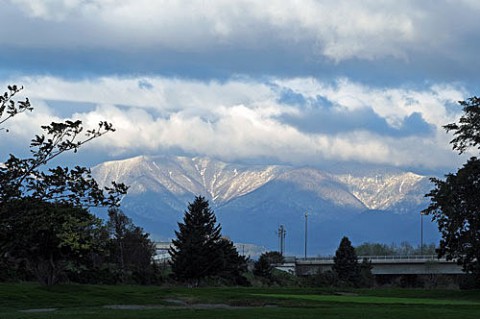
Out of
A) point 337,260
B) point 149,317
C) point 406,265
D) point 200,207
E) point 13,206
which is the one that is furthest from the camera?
point 406,265

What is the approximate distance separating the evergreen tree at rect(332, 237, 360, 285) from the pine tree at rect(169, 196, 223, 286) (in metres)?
25.8

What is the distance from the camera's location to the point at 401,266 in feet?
470

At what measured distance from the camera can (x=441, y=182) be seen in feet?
237

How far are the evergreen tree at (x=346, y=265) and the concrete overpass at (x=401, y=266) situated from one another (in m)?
20.2

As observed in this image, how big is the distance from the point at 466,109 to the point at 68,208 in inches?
2341

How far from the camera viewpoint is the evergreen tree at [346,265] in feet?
367

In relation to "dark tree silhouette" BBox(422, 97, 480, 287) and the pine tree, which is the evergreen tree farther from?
"dark tree silhouette" BBox(422, 97, 480, 287)

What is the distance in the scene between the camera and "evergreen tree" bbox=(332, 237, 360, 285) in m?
112

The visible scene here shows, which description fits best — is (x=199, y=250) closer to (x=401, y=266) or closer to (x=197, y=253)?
(x=197, y=253)

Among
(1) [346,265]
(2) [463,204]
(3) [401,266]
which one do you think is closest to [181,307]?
(2) [463,204]

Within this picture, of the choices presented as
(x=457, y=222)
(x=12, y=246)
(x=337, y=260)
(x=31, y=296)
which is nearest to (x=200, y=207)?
(x=337, y=260)

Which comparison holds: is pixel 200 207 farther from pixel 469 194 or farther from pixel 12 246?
pixel 12 246

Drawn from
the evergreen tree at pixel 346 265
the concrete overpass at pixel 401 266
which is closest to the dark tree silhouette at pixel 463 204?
the evergreen tree at pixel 346 265

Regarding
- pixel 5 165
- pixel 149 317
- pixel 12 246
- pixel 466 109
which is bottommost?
pixel 149 317
